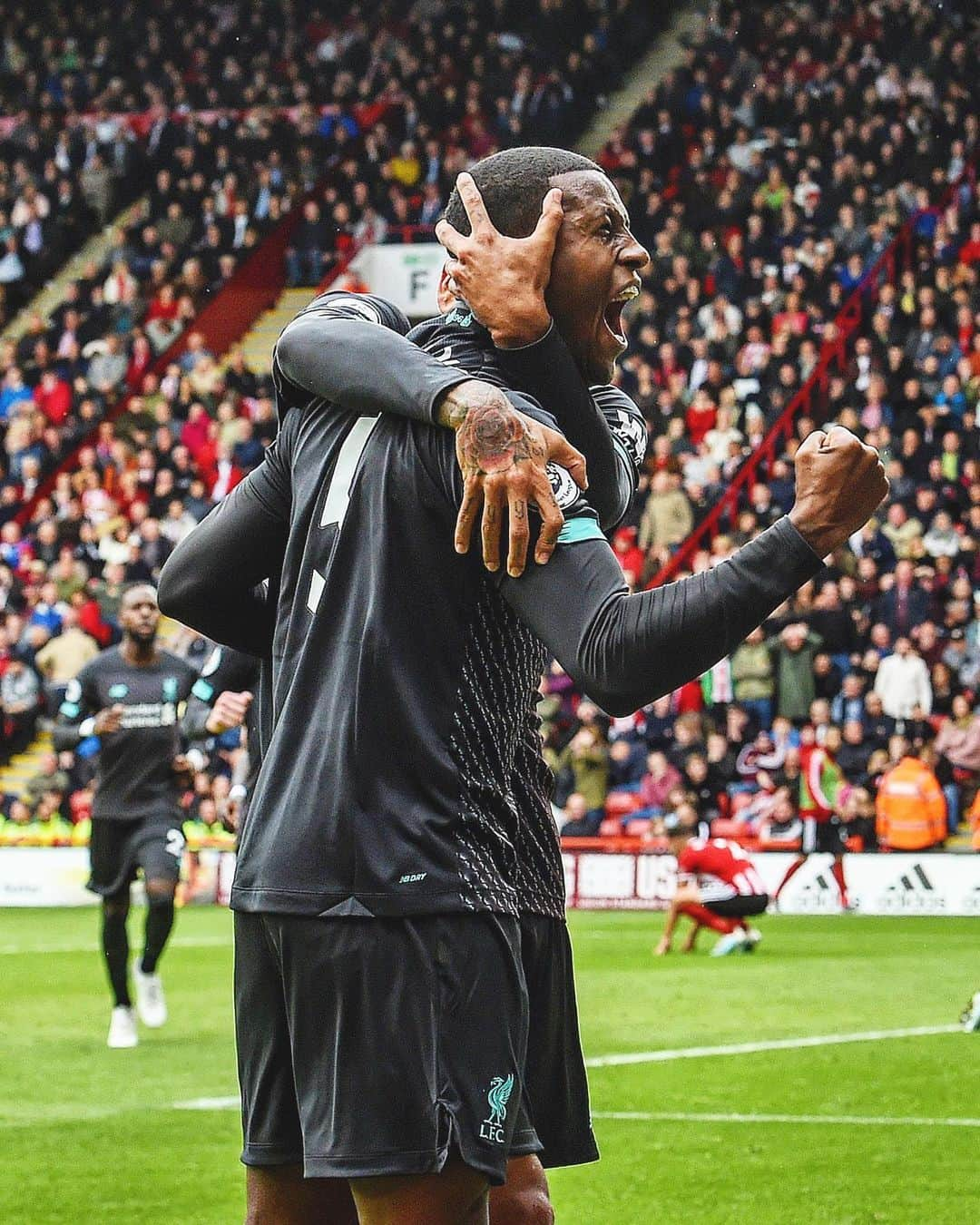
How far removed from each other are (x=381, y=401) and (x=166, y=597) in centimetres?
64

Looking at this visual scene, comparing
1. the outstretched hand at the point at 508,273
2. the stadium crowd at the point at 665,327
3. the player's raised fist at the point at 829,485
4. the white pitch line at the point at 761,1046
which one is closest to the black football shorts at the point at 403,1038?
the player's raised fist at the point at 829,485

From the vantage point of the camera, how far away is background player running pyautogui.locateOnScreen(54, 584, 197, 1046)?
11.5m

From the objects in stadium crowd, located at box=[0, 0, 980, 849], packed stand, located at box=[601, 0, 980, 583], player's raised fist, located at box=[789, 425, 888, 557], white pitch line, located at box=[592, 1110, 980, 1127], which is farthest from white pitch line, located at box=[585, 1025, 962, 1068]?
packed stand, located at box=[601, 0, 980, 583]

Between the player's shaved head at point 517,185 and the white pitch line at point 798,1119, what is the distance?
6054mm

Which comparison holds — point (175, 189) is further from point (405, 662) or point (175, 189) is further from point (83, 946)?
point (405, 662)

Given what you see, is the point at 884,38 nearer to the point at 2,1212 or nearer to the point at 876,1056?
the point at 876,1056

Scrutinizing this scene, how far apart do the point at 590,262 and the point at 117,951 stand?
8695 millimetres

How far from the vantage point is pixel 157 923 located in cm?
1144

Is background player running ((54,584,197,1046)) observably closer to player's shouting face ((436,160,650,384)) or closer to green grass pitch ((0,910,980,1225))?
green grass pitch ((0,910,980,1225))

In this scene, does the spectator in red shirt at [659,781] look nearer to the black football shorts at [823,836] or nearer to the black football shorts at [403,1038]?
the black football shorts at [823,836]

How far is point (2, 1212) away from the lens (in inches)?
273

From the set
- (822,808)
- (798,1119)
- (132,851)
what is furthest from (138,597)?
(822,808)

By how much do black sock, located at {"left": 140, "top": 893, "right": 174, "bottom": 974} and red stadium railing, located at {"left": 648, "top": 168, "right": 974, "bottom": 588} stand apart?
11.0m

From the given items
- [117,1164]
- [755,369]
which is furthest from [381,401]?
[755,369]
